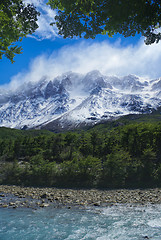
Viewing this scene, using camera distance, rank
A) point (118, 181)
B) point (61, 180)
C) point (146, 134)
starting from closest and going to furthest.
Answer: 1. point (118, 181)
2. point (61, 180)
3. point (146, 134)

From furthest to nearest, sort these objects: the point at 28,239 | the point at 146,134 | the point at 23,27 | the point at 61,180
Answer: the point at 146,134 → the point at 61,180 → the point at 28,239 → the point at 23,27

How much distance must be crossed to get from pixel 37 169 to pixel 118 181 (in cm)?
2071

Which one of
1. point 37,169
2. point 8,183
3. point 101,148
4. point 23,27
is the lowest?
point 8,183

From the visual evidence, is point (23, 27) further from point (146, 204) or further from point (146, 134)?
point (146, 134)

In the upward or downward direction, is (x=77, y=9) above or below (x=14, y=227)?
above

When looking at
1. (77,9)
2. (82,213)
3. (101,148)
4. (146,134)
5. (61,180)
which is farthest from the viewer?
(101,148)

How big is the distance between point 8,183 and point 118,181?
27777mm

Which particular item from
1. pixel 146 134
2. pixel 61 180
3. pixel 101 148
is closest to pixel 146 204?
pixel 61 180

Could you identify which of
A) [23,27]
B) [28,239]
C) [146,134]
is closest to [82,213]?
[28,239]

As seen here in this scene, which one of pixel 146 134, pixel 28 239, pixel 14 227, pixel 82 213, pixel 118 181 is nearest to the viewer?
pixel 28 239

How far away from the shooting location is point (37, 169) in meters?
42.9

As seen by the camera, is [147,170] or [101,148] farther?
[101,148]

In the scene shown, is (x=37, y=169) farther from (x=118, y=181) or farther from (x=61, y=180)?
(x=118, y=181)

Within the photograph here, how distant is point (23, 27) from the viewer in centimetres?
860
